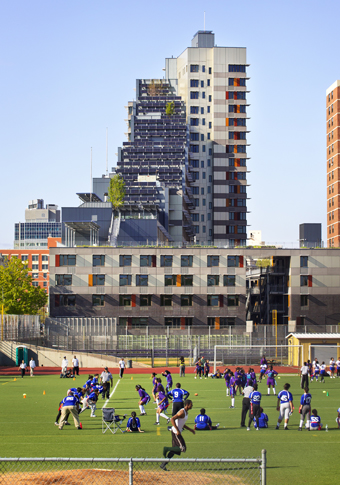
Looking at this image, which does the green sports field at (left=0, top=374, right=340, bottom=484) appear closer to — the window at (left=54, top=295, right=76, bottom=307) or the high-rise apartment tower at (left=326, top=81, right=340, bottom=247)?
the window at (left=54, top=295, right=76, bottom=307)

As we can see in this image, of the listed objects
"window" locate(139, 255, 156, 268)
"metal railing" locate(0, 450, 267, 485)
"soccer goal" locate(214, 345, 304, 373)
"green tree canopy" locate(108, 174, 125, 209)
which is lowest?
"soccer goal" locate(214, 345, 304, 373)

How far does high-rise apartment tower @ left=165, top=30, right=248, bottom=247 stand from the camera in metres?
157

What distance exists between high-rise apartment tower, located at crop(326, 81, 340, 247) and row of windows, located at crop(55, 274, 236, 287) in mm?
58447

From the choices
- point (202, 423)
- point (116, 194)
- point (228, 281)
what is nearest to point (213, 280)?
point (228, 281)

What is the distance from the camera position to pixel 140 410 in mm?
30734

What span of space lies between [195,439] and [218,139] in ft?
464

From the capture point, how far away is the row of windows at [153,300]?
8838 centimetres

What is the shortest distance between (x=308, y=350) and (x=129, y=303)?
36656 mm

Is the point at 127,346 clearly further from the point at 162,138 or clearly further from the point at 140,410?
the point at 162,138

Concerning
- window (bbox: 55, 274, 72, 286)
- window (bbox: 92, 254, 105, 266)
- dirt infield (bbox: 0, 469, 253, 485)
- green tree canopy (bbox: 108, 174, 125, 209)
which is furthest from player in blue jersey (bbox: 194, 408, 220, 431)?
green tree canopy (bbox: 108, 174, 125, 209)

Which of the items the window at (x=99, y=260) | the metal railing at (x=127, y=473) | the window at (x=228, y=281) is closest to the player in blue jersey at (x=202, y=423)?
the metal railing at (x=127, y=473)

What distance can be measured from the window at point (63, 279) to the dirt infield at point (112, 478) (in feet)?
234

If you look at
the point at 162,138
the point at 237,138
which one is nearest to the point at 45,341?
the point at 162,138

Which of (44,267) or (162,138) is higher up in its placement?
(162,138)
